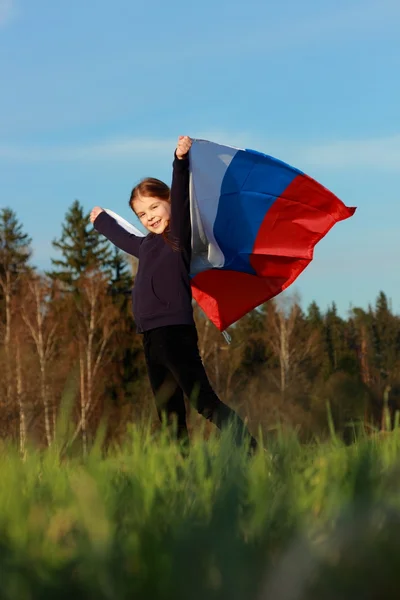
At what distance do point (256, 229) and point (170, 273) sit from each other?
Result: 3.06 feet

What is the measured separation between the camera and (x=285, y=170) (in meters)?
5.93

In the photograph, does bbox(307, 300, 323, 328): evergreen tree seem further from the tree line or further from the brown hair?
the brown hair

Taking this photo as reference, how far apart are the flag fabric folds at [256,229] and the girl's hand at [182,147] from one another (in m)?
0.35

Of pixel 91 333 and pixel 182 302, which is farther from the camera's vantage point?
pixel 91 333

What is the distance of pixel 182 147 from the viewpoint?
17.3ft

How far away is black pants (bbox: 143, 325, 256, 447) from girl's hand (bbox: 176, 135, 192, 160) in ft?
3.31

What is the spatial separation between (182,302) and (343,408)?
4.60 feet

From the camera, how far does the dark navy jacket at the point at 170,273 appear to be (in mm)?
5098

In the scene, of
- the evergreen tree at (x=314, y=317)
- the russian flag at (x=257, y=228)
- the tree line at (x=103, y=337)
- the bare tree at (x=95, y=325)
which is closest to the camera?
the russian flag at (x=257, y=228)

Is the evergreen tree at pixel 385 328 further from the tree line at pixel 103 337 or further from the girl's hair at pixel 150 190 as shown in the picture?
the girl's hair at pixel 150 190

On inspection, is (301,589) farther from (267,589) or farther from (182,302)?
(182,302)

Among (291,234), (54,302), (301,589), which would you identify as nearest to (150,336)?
(291,234)

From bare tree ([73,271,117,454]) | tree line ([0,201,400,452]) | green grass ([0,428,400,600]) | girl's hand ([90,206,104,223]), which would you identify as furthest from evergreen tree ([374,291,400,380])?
green grass ([0,428,400,600])

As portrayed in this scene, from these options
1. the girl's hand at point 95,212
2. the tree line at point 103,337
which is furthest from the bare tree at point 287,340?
the girl's hand at point 95,212
